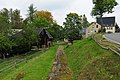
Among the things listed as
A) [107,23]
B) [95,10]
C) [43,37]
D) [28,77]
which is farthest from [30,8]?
[28,77]

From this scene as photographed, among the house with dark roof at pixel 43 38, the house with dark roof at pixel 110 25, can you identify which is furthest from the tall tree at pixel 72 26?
the house with dark roof at pixel 110 25

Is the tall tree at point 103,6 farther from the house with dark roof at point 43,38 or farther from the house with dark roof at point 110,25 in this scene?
the house with dark roof at point 110,25

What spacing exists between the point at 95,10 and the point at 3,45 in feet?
105

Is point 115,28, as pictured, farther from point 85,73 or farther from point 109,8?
point 85,73

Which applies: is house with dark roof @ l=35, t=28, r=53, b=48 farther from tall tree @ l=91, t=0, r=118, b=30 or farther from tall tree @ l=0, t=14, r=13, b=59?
tall tree @ l=91, t=0, r=118, b=30

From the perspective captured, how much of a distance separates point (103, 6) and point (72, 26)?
80.6 feet

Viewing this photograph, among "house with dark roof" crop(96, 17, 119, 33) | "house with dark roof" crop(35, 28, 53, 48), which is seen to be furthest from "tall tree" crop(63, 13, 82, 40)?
"house with dark roof" crop(96, 17, 119, 33)

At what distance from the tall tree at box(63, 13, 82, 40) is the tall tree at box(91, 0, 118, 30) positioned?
17677mm

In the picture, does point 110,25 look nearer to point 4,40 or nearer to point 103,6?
point 103,6

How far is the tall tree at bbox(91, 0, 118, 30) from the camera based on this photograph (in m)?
73.8

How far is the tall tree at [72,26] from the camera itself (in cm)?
9294

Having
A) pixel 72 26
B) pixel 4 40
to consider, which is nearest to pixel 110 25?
pixel 72 26

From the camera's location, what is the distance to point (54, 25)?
110500 millimetres

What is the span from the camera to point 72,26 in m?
97.1
